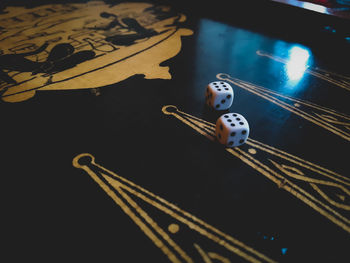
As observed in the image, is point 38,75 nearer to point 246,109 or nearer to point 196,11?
point 246,109

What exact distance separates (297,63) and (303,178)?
1772 mm

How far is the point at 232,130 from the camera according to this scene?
58.6 inches

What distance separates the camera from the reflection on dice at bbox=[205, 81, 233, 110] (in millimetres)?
1818

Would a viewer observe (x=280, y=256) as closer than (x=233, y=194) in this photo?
Yes

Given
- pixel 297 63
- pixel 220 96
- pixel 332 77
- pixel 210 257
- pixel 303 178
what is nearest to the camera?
pixel 210 257

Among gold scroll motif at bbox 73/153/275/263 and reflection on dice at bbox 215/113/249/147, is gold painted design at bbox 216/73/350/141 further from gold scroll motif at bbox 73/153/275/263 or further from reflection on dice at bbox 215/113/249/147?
gold scroll motif at bbox 73/153/275/263

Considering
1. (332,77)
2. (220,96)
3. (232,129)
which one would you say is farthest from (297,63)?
(232,129)

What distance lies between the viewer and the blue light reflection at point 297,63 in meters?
2.41

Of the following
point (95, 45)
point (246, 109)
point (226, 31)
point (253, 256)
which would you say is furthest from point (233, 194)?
point (226, 31)

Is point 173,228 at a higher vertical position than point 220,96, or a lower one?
lower

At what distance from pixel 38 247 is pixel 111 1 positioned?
4.67m

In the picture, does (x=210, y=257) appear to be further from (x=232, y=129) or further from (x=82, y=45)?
(x=82, y=45)

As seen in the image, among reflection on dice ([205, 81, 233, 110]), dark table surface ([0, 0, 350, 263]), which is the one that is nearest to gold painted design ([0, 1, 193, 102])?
dark table surface ([0, 0, 350, 263])

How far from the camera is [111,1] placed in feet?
14.6
